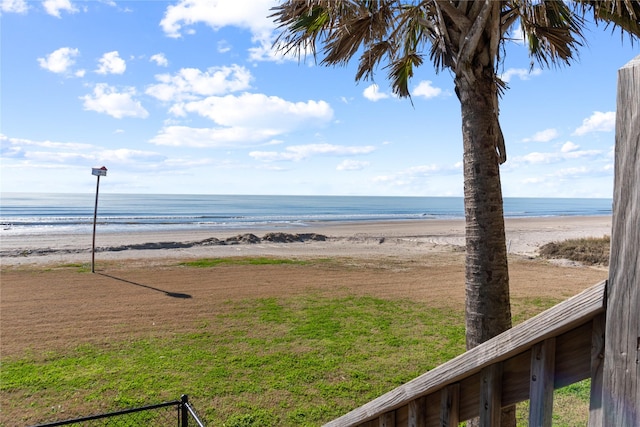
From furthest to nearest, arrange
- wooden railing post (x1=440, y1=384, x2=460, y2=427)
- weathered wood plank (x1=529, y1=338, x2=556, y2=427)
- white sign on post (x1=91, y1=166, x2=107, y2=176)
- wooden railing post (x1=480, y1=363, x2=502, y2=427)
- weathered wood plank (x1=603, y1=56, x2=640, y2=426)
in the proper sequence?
white sign on post (x1=91, y1=166, x2=107, y2=176)
wooden railing post (x1=440, y1=384, x2=460, y2=427)
wooden railing post (x1=480, y1=363, x2=502, y2=427)
weathered wood plank (x1=529, y1=338, x2=556, y2=427)
weathered wood plank (x1=603, y1=56, x2=640, y2=426)

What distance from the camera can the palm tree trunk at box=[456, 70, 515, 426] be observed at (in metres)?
3.11

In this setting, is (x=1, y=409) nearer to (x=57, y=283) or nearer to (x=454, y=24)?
(x=454, y=24)

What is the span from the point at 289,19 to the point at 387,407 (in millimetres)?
3592

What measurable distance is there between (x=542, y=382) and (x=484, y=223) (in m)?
2.28

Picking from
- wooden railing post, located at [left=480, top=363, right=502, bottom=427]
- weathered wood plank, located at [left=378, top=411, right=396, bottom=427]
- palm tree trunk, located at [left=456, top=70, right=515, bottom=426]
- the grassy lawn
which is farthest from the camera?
the grassy lawn

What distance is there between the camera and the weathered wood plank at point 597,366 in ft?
2.82

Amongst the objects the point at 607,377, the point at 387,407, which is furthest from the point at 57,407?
the point at 607,377

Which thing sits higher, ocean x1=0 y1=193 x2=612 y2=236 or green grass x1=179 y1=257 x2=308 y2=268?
ocean x1=0 y1=193 x2=612 y2=236

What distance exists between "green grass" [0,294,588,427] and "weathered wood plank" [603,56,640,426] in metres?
4.02

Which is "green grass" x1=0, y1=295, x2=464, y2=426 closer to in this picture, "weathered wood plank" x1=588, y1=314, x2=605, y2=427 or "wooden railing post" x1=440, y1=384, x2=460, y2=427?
"wooden railing post" x1=440, y1=384, x2=460, y2=427

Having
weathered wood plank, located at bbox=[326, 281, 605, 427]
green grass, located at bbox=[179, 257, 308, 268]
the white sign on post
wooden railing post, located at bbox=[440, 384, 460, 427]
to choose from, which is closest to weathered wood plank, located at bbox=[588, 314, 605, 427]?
weathered wood plank, located at bbox=[326, 281, 605, 427]

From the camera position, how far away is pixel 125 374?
538 centimetres

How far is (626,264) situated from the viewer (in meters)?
0.78

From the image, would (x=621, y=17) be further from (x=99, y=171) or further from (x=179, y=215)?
(x=179, y=215)
